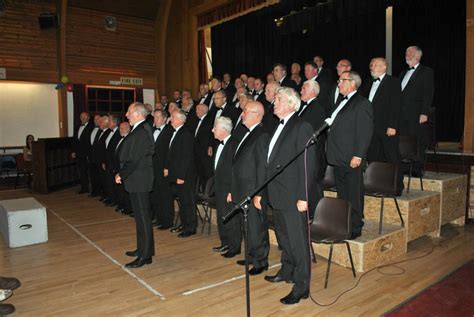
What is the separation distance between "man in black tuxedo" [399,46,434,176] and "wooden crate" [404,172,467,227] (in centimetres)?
36

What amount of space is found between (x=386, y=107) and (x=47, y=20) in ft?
31.7

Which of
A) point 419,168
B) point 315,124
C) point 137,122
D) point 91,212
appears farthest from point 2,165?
point 419,168

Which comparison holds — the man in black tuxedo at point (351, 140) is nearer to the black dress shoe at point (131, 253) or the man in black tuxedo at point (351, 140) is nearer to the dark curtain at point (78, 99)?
the black dress shoe at point (131, 253)

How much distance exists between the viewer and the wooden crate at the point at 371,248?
4223 mm

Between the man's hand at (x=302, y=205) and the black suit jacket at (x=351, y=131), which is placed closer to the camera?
the man's hand at (x=302, y=205)

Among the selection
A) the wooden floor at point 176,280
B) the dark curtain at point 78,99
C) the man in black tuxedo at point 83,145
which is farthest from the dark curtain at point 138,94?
the wooden floor at point 176,280

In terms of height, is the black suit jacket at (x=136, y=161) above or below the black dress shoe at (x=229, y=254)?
above

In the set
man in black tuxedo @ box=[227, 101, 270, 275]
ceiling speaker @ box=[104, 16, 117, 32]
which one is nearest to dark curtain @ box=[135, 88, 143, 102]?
ceiling speaker @ box=[104, 16, 117, 32]

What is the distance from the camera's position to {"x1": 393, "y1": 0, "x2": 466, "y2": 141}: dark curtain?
7.79 m

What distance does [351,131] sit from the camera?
4078 mm

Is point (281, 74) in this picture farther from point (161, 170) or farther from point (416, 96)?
point (161, 170)

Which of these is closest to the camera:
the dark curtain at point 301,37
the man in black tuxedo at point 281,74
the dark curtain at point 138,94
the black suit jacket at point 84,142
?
the man in black tuxedo at point 281,74

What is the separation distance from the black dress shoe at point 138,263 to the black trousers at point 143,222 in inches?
1.7

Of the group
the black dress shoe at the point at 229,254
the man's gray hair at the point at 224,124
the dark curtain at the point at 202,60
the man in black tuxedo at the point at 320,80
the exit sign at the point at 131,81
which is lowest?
the black dress shoe at the point at 229,254
